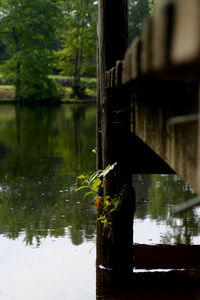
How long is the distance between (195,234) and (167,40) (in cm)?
632

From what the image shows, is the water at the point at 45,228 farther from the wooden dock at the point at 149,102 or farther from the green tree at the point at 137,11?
the green tree at the point at 137,11

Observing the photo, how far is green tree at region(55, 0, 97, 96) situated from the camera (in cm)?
→ 4672

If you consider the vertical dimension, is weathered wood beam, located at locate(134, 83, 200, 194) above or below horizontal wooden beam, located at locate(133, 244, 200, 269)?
above

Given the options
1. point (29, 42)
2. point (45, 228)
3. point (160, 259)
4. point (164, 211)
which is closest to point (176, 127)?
point (160, 259)

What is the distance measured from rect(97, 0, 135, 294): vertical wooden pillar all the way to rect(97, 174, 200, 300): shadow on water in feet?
0.28

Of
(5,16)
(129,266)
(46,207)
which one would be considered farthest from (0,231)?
(5,16)

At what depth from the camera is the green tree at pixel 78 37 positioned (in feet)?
153

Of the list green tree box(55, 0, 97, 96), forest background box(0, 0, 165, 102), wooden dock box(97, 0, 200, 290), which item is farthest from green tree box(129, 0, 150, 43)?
wooden dock box(97, 0, 200, 290)

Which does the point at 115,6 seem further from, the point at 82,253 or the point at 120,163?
the point at 82,253

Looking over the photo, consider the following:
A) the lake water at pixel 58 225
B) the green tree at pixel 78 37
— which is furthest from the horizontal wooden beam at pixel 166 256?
the green tree at pixel 78 37

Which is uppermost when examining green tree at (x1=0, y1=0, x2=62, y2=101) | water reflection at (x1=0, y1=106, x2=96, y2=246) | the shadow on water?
green tree at (x1=0, y1=0, x2=62, y2=101)

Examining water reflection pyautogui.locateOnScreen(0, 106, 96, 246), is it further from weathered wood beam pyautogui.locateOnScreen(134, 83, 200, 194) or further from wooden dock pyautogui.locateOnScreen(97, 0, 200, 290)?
weathered wood beam pyautogui.locateOnScreen(134, 83, 200, 194)

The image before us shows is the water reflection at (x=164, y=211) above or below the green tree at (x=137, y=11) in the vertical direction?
below

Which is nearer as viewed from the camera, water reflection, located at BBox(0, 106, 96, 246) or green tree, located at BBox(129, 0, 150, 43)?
water reflection, located at BBox(0, 106, 96, 246)
